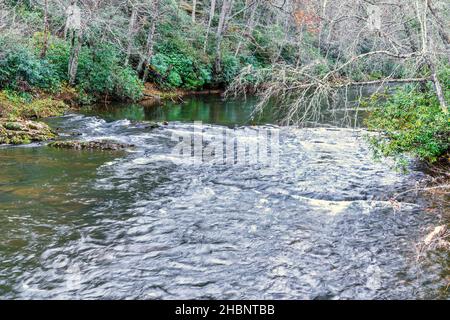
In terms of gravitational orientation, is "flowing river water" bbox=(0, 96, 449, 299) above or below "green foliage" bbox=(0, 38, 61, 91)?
below

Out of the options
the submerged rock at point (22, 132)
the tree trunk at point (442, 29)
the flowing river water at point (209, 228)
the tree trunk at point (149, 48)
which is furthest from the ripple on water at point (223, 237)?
the tree trunk at point (149, 48)

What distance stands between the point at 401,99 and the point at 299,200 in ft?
12.7

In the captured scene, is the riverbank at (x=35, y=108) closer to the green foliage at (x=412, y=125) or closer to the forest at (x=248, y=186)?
the forest at (x=248, y=186)

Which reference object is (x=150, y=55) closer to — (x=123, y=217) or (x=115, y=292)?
(x=123, y=217)

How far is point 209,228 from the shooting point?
751 centimetres

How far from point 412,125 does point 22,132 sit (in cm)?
1094

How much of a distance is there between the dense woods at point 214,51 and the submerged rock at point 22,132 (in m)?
3.83

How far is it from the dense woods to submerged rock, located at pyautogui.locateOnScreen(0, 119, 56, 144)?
12.6 ft

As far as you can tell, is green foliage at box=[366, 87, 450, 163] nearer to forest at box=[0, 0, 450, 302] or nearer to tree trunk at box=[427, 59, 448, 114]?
forest at box=[0, 0, 450, 302]

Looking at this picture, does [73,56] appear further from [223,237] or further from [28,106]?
[223,237]

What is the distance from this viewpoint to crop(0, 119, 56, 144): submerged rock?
13.2 m

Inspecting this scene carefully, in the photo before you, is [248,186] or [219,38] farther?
[219,38]

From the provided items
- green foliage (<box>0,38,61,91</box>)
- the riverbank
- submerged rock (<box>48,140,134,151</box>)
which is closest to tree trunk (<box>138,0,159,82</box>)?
the riverbank

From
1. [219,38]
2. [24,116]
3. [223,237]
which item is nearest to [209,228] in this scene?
[223,237]
